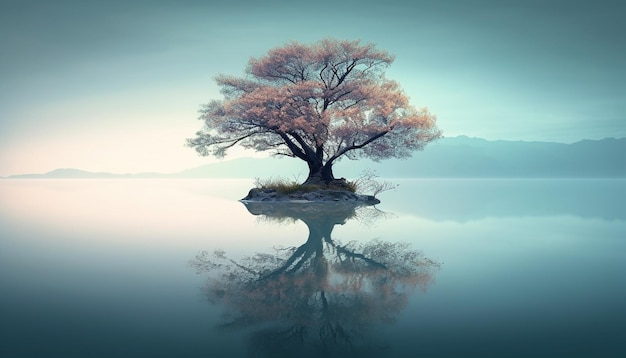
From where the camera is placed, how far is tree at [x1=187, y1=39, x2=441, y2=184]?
2669cm

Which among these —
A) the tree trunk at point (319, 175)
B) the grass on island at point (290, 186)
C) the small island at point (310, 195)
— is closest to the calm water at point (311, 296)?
the small island at point (310, 195)

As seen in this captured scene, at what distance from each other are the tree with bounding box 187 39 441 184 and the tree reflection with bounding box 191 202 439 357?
17.9 metres

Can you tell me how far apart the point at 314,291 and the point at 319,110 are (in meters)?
23.4

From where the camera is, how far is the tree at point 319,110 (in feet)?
87.6

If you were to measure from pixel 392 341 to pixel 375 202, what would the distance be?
79.5 ft

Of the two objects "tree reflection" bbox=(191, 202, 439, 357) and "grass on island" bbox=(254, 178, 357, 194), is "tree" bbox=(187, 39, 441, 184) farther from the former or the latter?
"tree reflection" bbox=(191, 202, 439, 357)

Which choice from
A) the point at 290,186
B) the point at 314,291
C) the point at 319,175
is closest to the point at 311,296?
the point at 314,291

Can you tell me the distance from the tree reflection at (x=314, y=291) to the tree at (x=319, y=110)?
17925 mm

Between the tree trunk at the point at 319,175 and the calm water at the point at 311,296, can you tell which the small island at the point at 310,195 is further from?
the calm water at the point at 311,296

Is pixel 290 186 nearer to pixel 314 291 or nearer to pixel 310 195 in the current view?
pixel 310 195

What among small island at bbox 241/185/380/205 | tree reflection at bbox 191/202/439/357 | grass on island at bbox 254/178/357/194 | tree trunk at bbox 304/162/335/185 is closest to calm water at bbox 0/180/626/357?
tree reflection at bbox 191/202/439/357

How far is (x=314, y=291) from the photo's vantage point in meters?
5.74

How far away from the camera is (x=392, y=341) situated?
13.1ft

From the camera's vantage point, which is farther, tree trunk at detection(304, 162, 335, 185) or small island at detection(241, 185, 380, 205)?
tree trunk at detection(304, 162, 335, 185)
